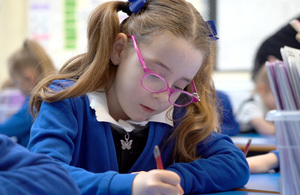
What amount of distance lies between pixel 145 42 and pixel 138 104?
0.15 meters

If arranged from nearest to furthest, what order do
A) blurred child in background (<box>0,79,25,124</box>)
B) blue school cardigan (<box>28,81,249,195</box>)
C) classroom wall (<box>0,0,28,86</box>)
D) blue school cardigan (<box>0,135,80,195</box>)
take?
1. blue school cardigan (<box>0,135,80,195</box>)
2. blue school cardigan (<box>28,81,249,195</box>)
3. blurred child in background (<box>0,79,25,124</box>)
4. classroom wall (<box>0,0,28,86</box>)

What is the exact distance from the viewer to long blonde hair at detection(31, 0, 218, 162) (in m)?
0.97

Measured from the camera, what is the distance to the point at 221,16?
3525 millimetres

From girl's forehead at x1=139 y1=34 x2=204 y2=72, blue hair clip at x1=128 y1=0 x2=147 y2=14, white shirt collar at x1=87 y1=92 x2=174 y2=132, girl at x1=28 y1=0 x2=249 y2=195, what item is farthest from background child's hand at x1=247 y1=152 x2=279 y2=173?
blue hair clip at x1=128 y1=0 x2=147 y2=14

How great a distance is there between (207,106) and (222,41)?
2.45 m

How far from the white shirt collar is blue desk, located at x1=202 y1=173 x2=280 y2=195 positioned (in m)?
0.26

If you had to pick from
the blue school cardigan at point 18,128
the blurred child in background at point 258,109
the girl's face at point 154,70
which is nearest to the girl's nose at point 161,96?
the girl's face at point 154,70

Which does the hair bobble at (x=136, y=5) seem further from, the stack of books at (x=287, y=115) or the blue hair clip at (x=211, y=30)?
the stack of books at (x=287, y=115)

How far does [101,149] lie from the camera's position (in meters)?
0.99

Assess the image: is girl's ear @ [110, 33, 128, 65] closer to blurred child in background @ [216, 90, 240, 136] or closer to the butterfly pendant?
the butterfly pendant

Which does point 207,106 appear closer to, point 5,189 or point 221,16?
point 5,189

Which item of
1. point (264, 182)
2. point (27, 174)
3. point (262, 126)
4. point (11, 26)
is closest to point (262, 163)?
point (264, 182)

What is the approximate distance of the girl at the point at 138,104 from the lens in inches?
36.7

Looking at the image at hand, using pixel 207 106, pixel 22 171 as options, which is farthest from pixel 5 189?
pixel 207 106
